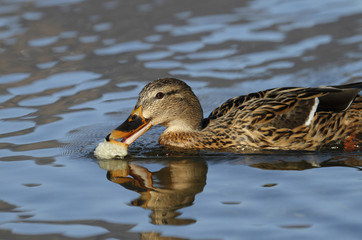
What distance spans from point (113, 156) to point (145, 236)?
2.69m

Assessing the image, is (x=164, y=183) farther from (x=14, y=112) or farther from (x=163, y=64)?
(x=163, y=64)

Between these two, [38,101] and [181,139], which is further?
[38,101]

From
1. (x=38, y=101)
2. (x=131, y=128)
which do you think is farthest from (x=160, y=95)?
(x=38, y=101)

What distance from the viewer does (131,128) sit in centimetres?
920

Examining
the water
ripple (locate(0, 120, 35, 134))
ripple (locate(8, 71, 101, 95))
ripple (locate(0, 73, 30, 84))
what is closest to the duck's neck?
the water

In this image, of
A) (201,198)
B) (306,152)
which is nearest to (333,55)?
(306,152)

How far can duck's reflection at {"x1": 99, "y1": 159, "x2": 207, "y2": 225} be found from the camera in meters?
7.16

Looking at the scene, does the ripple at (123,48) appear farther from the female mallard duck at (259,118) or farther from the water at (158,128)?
the female mallard duck at (259,118)

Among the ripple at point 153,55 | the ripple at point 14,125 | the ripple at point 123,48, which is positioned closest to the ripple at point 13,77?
the ripple at point 123,48

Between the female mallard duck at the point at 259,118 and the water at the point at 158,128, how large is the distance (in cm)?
38

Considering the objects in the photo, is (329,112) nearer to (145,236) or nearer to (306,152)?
(306,152)

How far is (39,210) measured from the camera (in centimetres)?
723

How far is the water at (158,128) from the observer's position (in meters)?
6.83

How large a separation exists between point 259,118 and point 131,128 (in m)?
1.70
